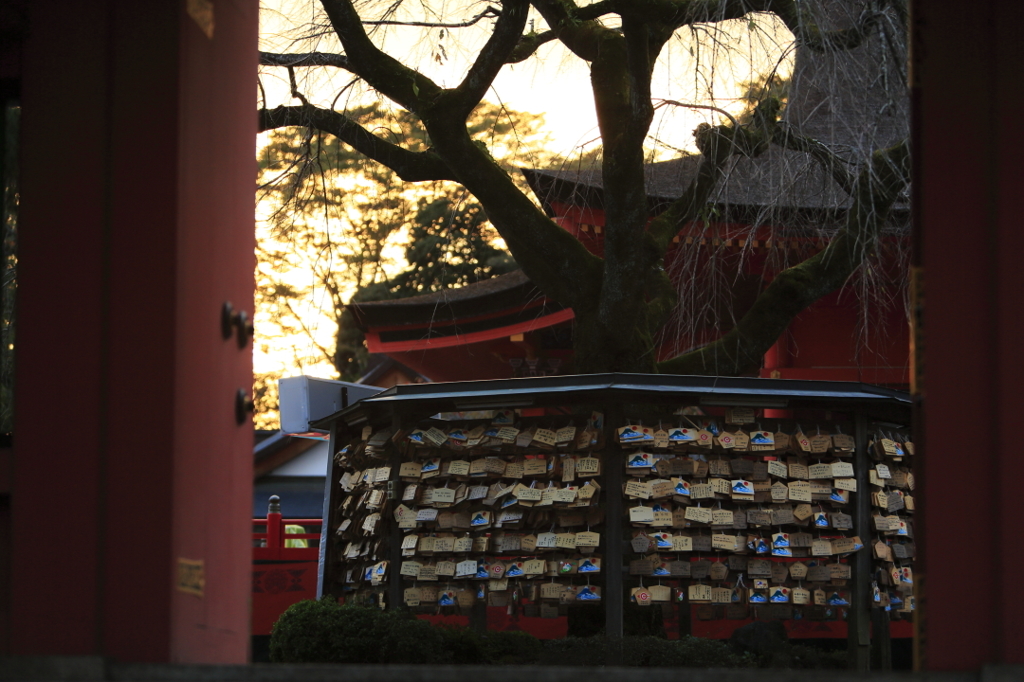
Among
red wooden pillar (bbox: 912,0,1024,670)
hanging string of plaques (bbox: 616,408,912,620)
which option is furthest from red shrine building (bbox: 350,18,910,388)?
red wooden pillar (bbox: 912,0,1024,670)

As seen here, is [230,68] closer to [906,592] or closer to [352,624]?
[352,624]

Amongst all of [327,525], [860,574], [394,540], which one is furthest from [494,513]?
[860,574]

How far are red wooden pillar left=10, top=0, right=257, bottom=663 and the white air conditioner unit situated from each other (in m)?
7.70

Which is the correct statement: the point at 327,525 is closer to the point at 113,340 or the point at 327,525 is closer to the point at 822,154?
the point at 822,154

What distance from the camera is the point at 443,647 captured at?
799cm

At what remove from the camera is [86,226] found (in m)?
3.10

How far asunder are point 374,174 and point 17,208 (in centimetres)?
2187

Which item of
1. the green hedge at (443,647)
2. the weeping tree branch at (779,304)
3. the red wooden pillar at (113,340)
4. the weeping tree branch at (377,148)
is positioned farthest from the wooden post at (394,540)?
the red wooden pillar at (113,340)

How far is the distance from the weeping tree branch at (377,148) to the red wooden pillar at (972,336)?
6.54 metres

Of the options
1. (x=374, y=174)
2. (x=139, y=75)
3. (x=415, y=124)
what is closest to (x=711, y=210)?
(x=415, y=124)

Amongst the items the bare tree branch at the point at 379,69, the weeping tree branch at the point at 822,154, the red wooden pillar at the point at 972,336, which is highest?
the bare tree branch at the point at 379,69

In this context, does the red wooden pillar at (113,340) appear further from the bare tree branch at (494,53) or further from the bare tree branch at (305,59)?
the bare tree branch at (305,59)

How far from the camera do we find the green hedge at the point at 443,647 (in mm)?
7641

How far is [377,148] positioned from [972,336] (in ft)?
23.1
